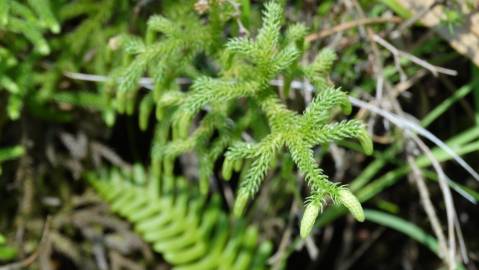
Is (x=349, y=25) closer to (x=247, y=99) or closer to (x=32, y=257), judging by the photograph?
(x=247, y=99)

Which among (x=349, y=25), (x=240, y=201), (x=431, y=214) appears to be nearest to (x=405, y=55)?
(x=349, y=25)

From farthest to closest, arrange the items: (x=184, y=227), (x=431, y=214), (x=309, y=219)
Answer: (x=184, y=227), (x=431, y=214), (x=309, y=219)

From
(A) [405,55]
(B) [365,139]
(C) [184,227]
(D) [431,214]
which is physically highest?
(B) [365,139]

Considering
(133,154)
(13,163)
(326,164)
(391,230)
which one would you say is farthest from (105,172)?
(391,230)

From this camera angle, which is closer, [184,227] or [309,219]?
[309,219]

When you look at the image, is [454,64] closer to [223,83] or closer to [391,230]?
[391,230]

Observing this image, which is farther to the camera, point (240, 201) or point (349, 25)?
point (349, 25)

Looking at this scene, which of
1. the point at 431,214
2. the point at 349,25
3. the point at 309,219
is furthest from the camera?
the point at 349,25

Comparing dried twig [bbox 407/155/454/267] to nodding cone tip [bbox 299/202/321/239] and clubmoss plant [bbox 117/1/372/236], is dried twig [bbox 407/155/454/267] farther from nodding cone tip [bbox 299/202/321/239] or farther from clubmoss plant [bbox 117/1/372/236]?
nodding cone tip [bbox 299/202/321/239]

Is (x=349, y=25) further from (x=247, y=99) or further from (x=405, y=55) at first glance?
(x=247, y=99)

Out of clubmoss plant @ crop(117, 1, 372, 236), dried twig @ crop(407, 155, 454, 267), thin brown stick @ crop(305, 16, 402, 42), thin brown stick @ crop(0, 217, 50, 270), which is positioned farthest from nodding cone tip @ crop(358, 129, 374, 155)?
thin brown stick @ crop(0, 217, 50, 270)

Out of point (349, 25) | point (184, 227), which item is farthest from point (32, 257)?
point (349, 25)

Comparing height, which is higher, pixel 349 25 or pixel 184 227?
pixel 349 25
